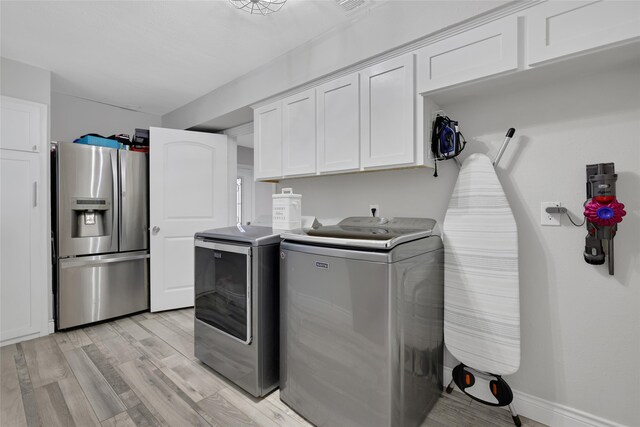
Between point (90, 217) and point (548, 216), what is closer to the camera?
point (548, 216)

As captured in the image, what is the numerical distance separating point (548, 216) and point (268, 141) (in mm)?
2082

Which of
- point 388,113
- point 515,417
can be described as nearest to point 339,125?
point 388,113

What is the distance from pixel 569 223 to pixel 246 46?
8.30 ft

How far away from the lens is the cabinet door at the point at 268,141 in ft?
8.25

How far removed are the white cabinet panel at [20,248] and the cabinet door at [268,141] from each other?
6.44 ft

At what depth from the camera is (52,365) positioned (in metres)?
2.14

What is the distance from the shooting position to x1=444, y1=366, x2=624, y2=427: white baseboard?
1.46 meters

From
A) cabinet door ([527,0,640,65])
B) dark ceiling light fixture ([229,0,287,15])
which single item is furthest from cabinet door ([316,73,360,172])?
cabinet door ([527,0,640,65])

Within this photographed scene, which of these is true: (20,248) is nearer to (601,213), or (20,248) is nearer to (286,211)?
(286,211)

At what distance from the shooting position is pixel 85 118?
350 centimetres

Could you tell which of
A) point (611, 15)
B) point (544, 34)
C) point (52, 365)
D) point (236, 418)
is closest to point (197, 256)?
point (236, 418)

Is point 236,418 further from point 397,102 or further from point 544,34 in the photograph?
point 544,34

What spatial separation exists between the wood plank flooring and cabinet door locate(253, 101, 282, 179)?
1.61m

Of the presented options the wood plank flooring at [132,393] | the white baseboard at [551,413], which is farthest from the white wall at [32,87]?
the white baseboard at [551,413]
